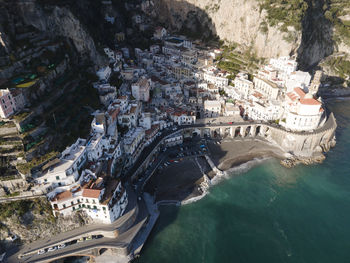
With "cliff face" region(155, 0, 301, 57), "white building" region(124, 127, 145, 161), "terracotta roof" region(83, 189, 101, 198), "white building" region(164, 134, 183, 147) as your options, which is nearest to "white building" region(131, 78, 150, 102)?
"white building" region(124, 127, 145, 161)

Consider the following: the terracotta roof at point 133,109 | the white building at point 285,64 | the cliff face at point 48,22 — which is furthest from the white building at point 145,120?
the white building at point 285,64

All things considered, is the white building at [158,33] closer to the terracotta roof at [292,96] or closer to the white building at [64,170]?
the terracotta roof at [292,96]

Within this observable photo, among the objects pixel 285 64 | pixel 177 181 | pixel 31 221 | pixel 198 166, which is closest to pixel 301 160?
pixel 198 166

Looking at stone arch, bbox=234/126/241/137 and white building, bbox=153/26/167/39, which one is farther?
white building, bbox=153/26/167/39

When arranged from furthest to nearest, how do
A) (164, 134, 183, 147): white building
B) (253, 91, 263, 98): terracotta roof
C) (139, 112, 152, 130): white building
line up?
(253, 91, 263, 98): terracotta roof < (164, 134, 183, 147): white building < (139, 112, 152, 130): white building

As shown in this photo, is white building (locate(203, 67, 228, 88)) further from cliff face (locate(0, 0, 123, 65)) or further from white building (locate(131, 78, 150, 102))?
cliff face (locate(0, 0, 123, 65))

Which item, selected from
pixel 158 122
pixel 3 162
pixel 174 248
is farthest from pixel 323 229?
pixel 3 162

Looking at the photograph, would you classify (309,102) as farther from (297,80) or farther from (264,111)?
(297,80)
